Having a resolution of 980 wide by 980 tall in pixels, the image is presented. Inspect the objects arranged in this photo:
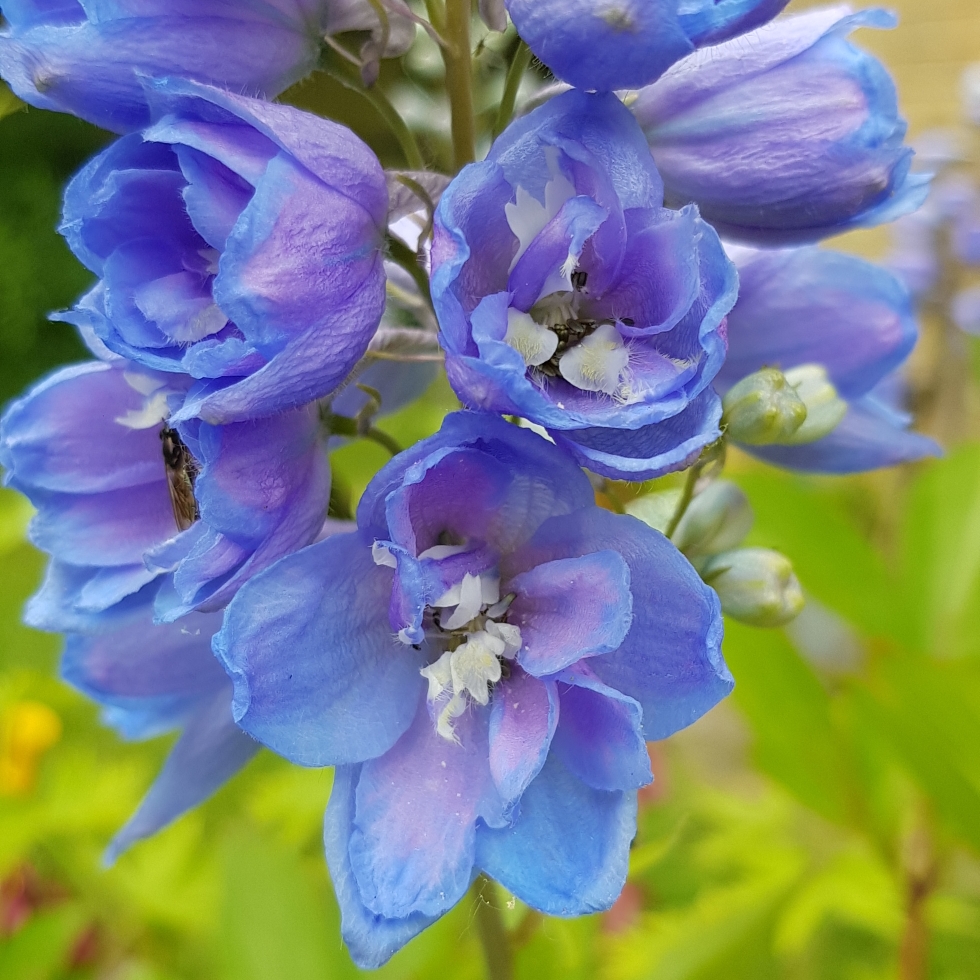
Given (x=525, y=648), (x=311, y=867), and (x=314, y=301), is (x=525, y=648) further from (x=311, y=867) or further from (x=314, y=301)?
(x=311, y=867)

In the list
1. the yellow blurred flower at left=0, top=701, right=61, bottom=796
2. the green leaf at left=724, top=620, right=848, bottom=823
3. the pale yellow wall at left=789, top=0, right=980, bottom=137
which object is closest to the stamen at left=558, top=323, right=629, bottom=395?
the green leaf at left=724, top=620, right=848, bottom=823

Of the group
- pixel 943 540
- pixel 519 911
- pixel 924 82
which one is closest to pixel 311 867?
pixel 519 911

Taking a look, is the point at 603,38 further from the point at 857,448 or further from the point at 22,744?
the point at 22,744

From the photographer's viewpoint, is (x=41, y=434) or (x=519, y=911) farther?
(x=519, y=911)

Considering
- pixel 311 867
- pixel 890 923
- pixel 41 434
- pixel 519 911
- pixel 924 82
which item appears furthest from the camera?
pixel 924 82

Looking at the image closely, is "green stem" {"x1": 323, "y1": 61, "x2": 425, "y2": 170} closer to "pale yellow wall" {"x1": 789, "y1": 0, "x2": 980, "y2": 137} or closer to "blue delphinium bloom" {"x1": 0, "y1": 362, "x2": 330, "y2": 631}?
"blue delphinium bloom" {"x1": 0, "y1": 362, "x2": 330, "y2": 631}

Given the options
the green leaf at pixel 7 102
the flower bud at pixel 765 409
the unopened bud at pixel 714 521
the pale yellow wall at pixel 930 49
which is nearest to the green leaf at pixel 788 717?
the unopened bud at pixel 714 521

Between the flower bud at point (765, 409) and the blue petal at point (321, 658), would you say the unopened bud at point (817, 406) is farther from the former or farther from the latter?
the blue petal at point (321, 658)
